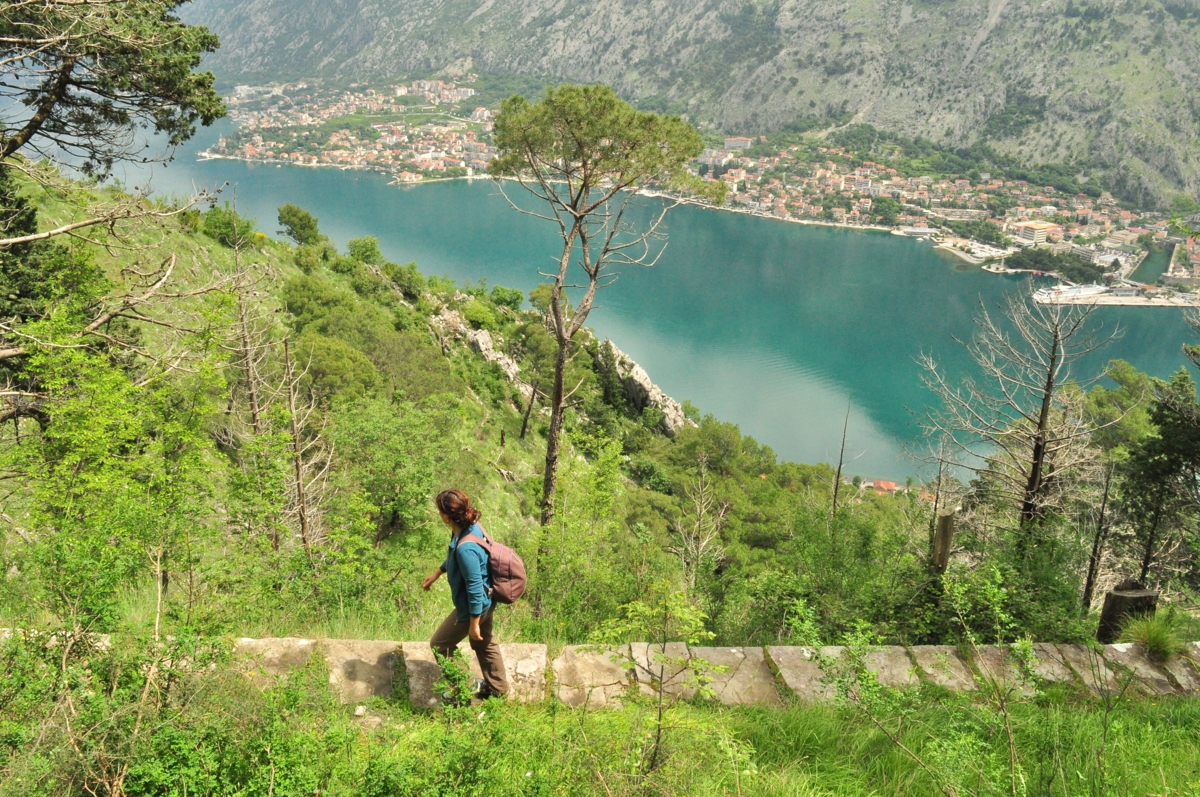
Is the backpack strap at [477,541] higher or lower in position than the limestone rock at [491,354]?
higher

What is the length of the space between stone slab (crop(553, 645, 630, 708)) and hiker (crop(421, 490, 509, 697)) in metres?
0.29

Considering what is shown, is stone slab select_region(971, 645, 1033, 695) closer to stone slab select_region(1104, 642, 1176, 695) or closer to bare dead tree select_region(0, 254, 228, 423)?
stone slab select_region(1104, 642, 1176, 695)

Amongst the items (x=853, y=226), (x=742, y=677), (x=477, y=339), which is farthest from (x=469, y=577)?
(x=853, y=226)

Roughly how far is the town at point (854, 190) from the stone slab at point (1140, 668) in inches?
1338

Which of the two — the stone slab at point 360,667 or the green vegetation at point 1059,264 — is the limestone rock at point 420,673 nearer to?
the stone slab at point 360,667

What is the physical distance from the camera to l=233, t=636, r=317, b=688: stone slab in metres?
2.88

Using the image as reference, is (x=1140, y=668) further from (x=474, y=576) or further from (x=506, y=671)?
(x=474, y=576)

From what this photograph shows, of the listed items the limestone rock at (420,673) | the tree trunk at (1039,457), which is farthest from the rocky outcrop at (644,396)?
the limestone rock at (420,673)

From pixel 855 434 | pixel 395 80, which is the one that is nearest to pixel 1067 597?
pixel 855 434

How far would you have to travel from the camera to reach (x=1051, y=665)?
366 centimetres

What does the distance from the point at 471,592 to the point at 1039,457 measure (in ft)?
22.7

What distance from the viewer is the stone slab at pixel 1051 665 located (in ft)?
11.5

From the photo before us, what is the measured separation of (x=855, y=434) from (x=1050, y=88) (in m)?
95.6

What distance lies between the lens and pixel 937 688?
329 cm
